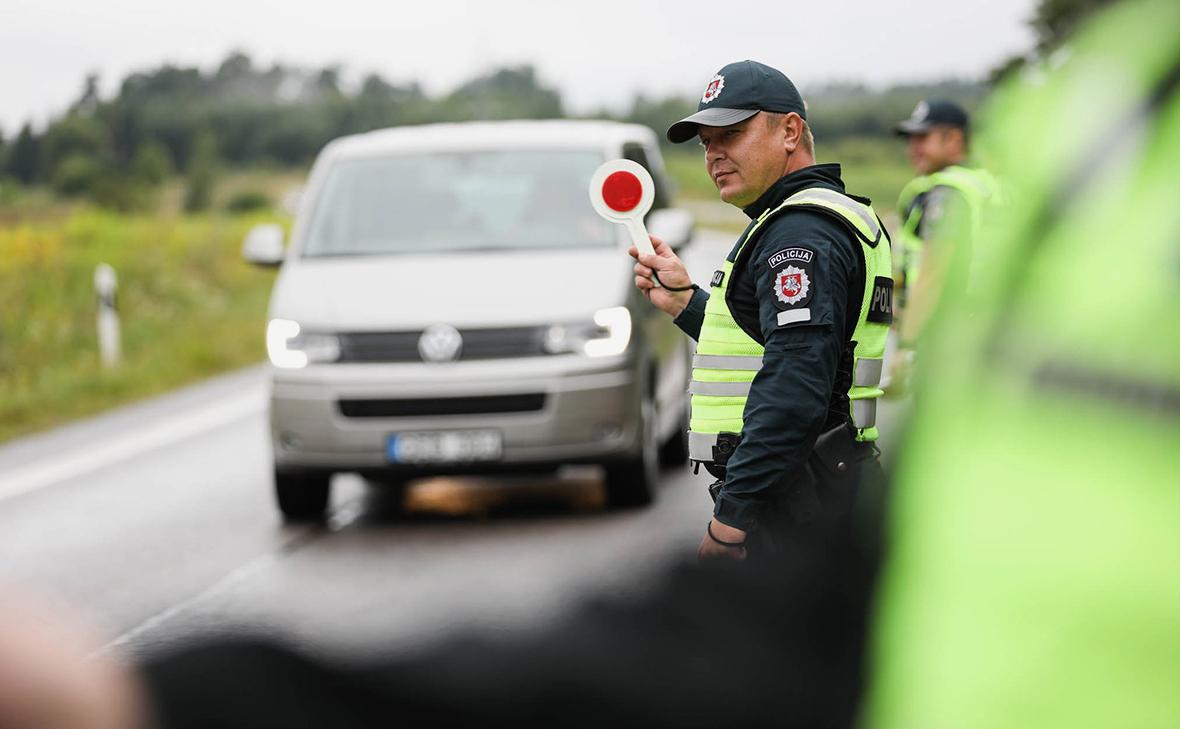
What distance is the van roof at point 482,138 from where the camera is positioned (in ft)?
27.5

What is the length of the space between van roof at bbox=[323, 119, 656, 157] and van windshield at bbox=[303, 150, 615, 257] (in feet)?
0.23

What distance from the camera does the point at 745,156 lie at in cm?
243

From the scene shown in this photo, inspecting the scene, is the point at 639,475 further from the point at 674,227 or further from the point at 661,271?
the point at 661,271

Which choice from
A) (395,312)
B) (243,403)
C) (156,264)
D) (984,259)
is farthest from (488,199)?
(156,264)

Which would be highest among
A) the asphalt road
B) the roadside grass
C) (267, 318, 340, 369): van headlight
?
(267, 318, 340, 369): van headlight

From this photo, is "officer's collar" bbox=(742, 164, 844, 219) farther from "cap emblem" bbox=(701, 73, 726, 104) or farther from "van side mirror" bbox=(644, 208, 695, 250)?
"van side mirror" bbox=(644, 208, 695, 250)

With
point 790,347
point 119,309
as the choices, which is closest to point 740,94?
point 790,347

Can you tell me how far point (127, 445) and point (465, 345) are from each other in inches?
172

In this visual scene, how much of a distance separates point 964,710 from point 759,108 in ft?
5.33

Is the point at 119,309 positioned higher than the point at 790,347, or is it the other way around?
the point at 790,347

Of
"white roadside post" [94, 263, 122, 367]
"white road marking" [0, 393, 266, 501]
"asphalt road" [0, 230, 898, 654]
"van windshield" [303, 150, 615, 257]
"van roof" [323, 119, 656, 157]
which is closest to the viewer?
"asphalt road" [0, 230, 898, 654]

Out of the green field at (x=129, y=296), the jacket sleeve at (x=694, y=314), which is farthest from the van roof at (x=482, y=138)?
the jacket sleeve at (x=694, y=314)

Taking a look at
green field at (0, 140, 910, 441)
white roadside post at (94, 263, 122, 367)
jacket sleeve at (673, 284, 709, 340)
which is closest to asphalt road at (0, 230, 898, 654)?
green field at (0, 140, 910, 441)

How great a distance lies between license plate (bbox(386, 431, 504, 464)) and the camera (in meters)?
7.22
